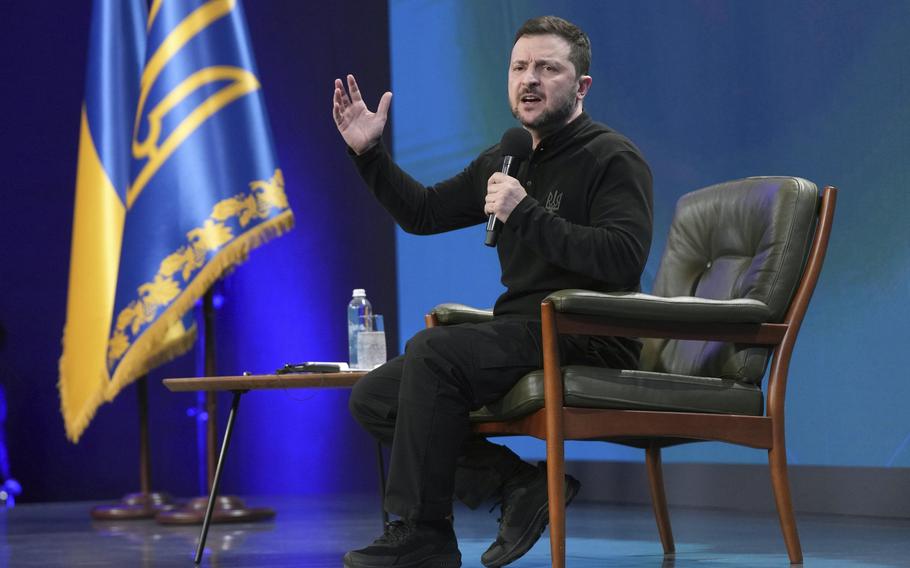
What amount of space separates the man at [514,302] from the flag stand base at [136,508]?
234 centimetres

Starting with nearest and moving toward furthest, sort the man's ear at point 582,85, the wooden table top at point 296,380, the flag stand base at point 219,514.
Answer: the man's ear at point 582,85 → the wooden table top at point 296,380 → the flag stand base at point 219,514

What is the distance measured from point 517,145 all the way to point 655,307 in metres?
0.52

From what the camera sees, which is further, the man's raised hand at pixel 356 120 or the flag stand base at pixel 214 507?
the flag stand base at pixel 214 507

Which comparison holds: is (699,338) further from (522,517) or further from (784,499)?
(522,517)

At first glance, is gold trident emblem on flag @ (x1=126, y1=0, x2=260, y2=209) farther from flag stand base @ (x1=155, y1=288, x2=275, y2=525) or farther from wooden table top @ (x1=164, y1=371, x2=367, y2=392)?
wooden table top @ (x1=164, y1=371, x2=367, y2=392)

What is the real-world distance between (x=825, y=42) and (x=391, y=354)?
8.71 feet

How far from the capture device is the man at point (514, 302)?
7.88ft

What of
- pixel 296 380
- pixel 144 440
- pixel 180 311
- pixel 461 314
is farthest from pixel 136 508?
pixel 461 314

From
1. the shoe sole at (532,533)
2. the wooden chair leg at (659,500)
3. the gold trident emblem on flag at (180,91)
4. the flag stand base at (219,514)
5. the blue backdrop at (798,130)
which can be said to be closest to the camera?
the shoe sole at (532,533)

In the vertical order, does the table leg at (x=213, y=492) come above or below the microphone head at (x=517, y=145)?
below

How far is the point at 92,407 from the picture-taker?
4.77 meters

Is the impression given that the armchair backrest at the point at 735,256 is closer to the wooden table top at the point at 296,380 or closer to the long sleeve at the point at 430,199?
the long sleeve at the point at 430,199

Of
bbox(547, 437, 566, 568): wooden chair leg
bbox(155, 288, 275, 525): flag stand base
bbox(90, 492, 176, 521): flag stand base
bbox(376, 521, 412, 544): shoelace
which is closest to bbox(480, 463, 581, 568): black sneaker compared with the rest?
bbox(547, 437, 566, 568): wooden chair leg

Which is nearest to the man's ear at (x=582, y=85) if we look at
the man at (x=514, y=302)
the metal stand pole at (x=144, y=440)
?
the man at (x=514, y=302)
